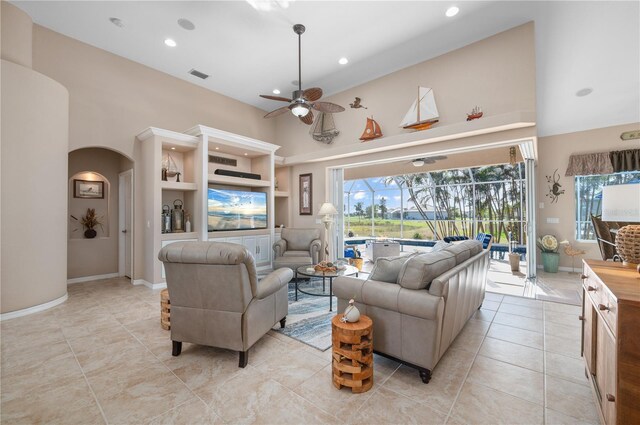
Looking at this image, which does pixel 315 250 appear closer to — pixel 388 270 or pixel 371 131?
pixel 371 131

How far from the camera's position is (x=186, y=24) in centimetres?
395

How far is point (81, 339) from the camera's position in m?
2.72

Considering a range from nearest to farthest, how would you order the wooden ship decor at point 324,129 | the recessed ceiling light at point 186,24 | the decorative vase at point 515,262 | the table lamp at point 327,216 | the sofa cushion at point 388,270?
the sofa cushion at point 388,270 < the recessed ceiling light at point 186,24 < the table lamp at point 327,216 < the decorative vase at point 515,262 < the wooden ship decor at point 324,129

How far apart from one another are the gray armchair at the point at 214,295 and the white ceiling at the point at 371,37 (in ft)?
11.0

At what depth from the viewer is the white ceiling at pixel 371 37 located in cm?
356

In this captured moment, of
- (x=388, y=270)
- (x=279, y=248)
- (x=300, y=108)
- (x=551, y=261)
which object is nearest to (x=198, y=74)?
(x=300, y=108)

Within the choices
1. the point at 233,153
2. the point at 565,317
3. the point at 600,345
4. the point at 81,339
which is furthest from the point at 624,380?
the point at 233,153

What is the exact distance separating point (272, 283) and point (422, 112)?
3.97 metres

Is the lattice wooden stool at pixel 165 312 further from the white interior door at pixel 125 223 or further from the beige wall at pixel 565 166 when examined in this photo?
the beige wall at pixel 565 166

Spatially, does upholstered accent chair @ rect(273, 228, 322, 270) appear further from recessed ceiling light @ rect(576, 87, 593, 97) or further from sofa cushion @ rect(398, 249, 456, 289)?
recessed ceiling light @ rect(576, 87, 593, 97)

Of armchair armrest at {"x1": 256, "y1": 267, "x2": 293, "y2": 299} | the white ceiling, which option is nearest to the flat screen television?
the white ceiling

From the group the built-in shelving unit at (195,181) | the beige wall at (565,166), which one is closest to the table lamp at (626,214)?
the beige wall at (565,166)

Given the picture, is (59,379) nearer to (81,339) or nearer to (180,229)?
(81,339)

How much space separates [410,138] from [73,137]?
5530mm
